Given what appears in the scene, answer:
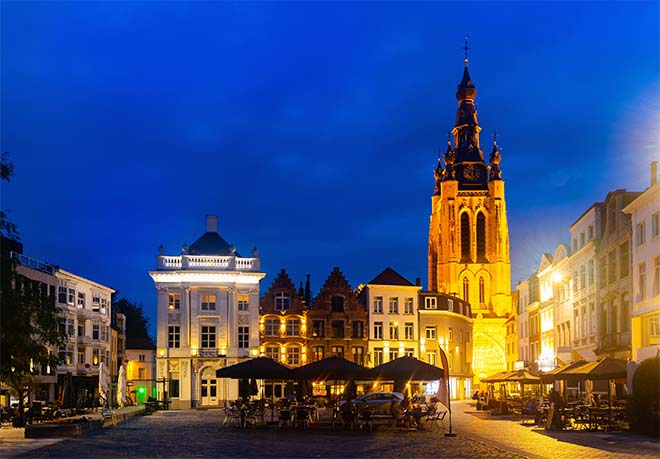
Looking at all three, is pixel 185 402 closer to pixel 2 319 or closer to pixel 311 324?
pixel 311 324

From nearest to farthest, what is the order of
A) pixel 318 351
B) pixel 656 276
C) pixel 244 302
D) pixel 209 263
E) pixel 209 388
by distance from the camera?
pixel 656 276 < pixel 209 388 < pixel 209 263 < pixel 244 302 < pixel 318 351

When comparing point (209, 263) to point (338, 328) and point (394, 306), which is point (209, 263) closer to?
point (338, 328)

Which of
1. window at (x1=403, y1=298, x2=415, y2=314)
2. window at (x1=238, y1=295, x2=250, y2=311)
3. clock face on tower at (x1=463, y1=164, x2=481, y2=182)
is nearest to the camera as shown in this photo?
window at (x1=238, y1=295, x2=250, y2=311)

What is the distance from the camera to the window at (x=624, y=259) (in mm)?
45469

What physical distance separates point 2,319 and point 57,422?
8625 millimetres

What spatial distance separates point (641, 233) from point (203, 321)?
42.8 meters

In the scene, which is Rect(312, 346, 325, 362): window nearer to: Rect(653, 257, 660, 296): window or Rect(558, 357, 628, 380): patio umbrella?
Rect(653, 257, 660, 296): window

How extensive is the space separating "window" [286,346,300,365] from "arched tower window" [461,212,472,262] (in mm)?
54442

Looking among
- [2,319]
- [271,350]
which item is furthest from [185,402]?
[2,319]

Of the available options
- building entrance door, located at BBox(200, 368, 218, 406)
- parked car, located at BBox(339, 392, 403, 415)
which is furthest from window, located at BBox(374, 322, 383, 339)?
parked car, located at BBox(339, 392, 403, 415)

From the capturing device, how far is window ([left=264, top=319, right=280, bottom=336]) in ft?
266

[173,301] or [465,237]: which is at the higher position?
[465,237]

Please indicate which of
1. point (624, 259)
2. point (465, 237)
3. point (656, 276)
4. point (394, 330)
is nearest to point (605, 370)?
point (656, 276)

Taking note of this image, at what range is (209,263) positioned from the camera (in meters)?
78.4
